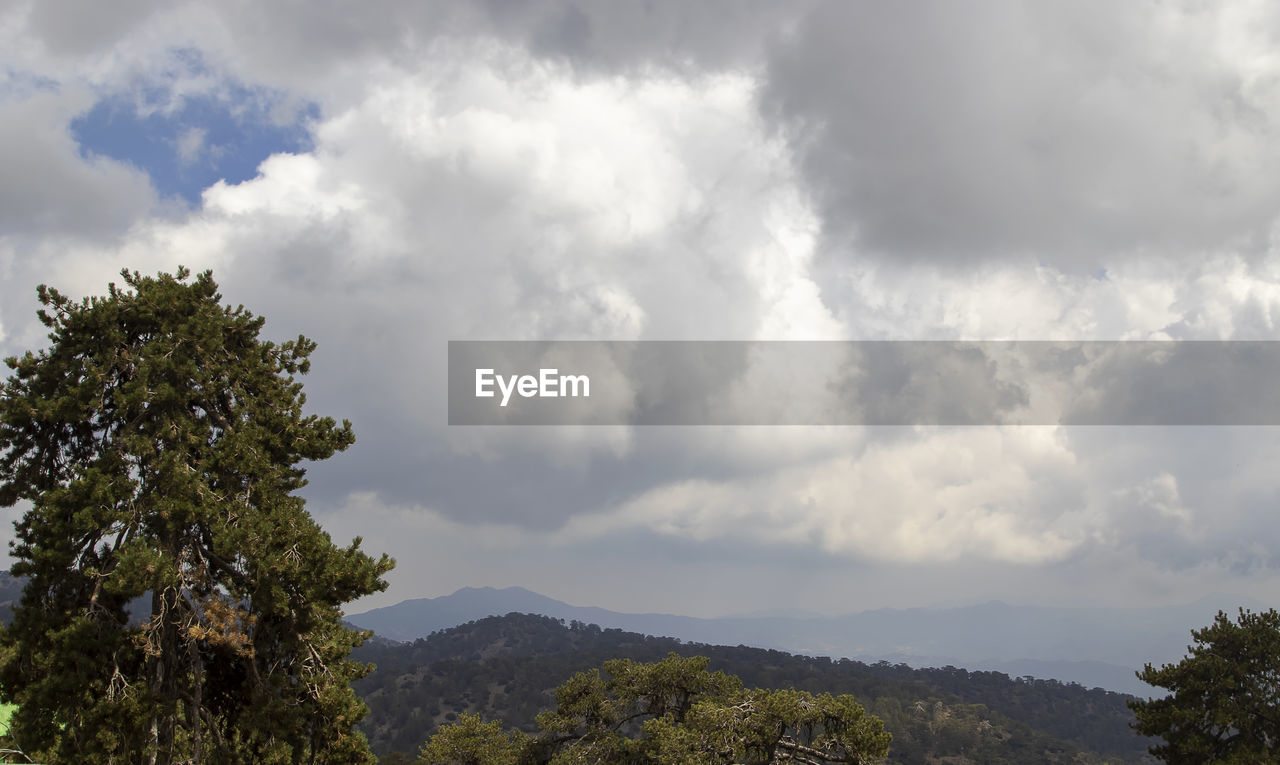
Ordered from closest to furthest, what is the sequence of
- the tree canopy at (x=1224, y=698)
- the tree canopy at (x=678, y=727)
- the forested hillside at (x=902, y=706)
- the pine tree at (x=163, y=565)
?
the pine tree at (x=163, y=565)
the tree canopy at (x=678, y=727)
the tree canopy at (x=1224, y=698)
the forested hillside at (x=902, y=706)

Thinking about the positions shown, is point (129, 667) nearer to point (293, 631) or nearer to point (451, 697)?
point (293, 631)

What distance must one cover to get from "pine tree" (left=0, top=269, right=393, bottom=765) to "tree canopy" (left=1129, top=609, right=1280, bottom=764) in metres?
25.3

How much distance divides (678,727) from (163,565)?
13609 millimetres

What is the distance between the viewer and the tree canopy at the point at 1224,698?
24.5m

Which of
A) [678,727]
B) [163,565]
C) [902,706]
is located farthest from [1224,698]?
[902,706]

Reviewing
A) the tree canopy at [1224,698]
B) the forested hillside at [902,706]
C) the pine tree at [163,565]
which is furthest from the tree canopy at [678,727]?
the forested hillside at [902,706]

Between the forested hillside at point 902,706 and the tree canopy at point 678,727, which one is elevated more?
the tree canopy at point 678,727

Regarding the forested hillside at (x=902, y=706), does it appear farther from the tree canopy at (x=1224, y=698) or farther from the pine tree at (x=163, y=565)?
the pine tree at (x=163, y=565)

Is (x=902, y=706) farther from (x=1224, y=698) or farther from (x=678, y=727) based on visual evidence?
(x=678, y=727)

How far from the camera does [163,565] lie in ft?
52.2

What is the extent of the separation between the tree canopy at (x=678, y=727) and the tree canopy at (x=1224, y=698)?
11803 millimetres

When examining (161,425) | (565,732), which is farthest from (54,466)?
(565,732)

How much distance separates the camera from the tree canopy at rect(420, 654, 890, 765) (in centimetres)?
2084

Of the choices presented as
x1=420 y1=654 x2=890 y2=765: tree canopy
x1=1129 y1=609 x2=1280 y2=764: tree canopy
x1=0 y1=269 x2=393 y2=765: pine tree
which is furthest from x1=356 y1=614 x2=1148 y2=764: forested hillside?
x1=0 y1=269 x2=393 y2=765: pine tree
